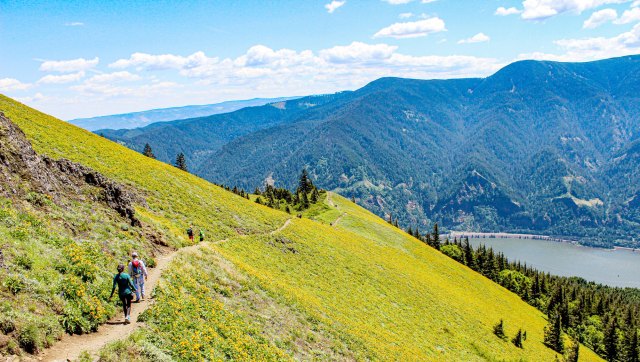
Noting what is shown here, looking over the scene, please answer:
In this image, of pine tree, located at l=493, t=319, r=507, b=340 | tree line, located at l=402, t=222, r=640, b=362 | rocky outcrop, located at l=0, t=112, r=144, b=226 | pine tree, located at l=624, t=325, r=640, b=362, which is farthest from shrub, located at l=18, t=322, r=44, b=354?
pine tree, located at l=624, t=325, r=640, b=362

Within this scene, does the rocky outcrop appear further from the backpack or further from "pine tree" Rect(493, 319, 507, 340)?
"pine tree" Rect(493, 319, 507, 340)

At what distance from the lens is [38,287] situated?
15.4m

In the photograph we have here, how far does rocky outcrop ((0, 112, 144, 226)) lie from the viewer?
21547 mm

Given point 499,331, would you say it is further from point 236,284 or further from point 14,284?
point 14,284

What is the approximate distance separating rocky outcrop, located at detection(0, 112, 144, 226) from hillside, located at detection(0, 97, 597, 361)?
94 centimetres

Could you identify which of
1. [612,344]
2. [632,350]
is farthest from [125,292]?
[612,344]

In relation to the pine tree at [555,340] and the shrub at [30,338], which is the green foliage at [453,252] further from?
the shrub at [30,338]

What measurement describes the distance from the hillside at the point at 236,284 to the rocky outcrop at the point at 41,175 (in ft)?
3.07

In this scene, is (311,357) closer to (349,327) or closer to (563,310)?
(349,327)

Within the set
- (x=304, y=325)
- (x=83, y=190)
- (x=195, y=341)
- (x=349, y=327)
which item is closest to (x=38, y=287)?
(x=195, y=341)

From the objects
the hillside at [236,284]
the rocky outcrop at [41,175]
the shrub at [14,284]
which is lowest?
the hillside at [236,284]

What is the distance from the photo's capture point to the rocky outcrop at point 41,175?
2155 cm

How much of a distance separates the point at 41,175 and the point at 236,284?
49.7ft

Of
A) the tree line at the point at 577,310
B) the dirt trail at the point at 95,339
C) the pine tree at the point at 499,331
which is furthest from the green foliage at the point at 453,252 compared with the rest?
the dirt trail at the point at 95,339
